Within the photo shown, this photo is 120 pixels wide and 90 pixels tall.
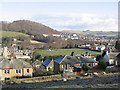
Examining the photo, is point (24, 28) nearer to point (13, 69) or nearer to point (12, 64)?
point (12, 64)

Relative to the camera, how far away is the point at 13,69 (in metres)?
20.6

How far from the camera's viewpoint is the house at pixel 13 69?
20.2 metres

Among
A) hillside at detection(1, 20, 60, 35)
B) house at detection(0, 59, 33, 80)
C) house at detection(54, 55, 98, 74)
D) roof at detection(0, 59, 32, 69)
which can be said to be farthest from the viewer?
hillside at detection(1, 20, 60, 35)

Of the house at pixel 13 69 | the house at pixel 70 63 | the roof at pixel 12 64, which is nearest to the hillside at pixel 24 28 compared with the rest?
the house at pixel 70 63

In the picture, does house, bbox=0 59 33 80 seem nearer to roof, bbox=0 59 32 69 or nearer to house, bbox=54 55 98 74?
roof, bbox=0 59 32 69

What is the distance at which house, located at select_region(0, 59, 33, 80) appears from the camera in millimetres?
20203

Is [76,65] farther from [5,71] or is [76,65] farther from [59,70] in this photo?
[5,71]

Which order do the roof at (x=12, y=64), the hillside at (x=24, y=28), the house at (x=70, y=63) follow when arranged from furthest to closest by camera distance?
the hillside at (x=24, y=28), the house at (x=70, y=63), the roof at (x=12, y=64)

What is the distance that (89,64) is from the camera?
84.3ft

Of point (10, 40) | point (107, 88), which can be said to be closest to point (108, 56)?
point (107, 88)

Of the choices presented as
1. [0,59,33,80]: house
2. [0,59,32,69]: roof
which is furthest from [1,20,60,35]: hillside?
[0,59,33,80]: house

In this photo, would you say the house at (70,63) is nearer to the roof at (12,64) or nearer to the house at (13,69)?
the house at (13,69)

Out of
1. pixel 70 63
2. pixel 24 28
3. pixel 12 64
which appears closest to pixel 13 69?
pixel 12 64

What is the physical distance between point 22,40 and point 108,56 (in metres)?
60.8
